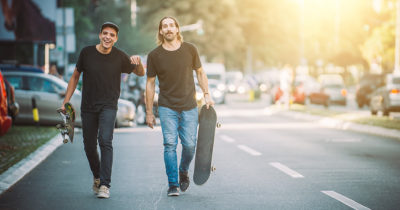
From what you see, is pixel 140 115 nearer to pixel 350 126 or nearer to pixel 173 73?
pixel 350 126

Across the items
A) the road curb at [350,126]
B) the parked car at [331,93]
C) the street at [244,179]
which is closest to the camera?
the street at [244,179]

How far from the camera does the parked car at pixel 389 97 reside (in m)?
24.9

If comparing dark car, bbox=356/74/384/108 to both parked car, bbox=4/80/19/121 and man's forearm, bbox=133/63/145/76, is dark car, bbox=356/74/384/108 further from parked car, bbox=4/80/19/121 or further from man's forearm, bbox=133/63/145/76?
man's forearm, bbox=133/63/145/76

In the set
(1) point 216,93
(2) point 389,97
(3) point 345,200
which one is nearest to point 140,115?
(2) point 389,97

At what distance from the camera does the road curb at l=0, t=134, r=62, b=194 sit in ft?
28.7

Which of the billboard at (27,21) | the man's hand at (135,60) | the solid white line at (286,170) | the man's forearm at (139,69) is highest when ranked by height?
the billboard at (27,21)

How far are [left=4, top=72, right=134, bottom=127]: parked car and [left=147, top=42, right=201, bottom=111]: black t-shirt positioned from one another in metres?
10.4

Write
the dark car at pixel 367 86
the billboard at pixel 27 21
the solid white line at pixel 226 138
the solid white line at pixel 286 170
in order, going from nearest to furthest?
the solid white line at pixel 286 170 < the solid white line at pixel 226 138 < the billboard at pixel 27 21 < the dark car at pixel 367 86

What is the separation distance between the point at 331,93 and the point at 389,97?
38.5 ft

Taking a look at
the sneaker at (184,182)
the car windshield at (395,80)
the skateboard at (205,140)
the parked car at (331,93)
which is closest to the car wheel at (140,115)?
the car windshield at (395,80)

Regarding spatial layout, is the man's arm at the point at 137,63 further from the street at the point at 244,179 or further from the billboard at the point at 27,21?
the billboard at the point at 27,21

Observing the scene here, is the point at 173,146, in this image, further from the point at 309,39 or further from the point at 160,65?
the point at 309,39

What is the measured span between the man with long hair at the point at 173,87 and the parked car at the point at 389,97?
18421mm

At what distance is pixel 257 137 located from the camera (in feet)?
52.3
